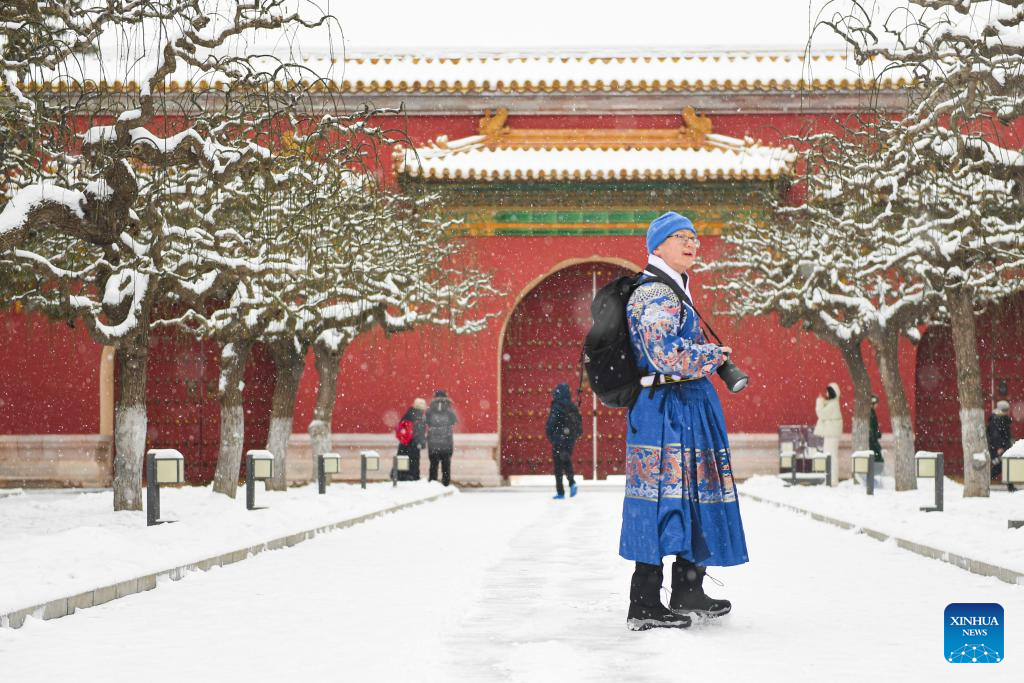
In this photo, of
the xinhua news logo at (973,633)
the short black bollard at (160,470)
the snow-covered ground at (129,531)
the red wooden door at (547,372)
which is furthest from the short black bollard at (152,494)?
the red wooden door at (547,372)

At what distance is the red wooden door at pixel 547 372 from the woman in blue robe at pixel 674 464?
2206 cm

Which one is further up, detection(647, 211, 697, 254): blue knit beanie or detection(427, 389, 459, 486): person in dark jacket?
detection(647, 211, 697, 254): blue knit beanie

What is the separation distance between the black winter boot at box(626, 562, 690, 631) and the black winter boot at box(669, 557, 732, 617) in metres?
0.13

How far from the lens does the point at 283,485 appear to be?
22.7 meters

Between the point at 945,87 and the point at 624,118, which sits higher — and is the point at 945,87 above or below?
below

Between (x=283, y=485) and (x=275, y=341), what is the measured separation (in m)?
2.49

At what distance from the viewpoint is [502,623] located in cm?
845

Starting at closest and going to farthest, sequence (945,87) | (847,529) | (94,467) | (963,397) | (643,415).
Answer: (643,415)
(945,87)
(847,529)
(963,397)
(94,467)

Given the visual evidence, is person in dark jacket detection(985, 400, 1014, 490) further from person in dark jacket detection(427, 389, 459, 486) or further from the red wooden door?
person in dark jacket detection(427, 389, 459, 486)

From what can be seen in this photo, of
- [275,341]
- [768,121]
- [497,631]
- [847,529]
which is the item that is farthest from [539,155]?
[497,631]

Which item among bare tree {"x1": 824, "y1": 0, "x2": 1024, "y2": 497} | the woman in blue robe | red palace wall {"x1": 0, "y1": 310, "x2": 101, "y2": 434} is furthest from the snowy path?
red palace wall {"x1": 0, "y1": 310, "x2": 101, "y2": 434}

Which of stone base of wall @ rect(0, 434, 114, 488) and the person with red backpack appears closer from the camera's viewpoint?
the person with red backpack

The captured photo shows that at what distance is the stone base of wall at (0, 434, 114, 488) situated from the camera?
94.4 ft

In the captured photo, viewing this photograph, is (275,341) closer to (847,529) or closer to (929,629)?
(847,529)
